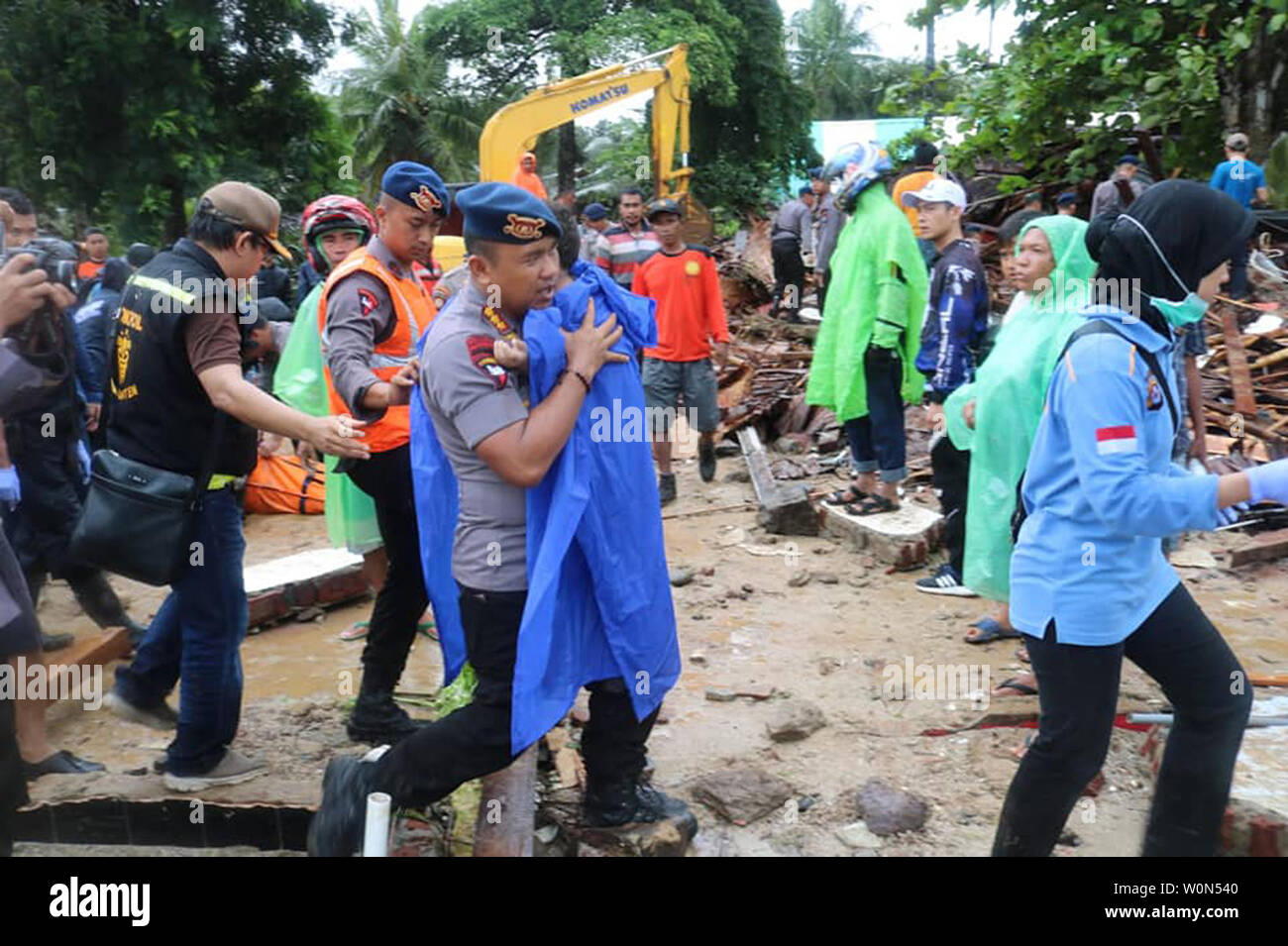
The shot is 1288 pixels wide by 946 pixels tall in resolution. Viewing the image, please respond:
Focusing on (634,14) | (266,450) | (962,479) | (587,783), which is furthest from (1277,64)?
(634,14)

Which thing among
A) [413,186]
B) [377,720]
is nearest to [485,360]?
[413,186]

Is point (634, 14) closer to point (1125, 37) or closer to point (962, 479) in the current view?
point (1125, 37)

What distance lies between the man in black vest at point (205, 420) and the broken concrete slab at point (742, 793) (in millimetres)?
1601

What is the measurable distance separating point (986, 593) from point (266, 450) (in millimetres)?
5613

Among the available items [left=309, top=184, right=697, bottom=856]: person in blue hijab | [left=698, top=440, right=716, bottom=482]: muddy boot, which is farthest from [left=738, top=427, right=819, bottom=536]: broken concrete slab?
[left=309, top=184, right=697, bottom=856]: person in blue hijab

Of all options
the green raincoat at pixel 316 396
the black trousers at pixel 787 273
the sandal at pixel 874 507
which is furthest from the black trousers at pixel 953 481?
the black trousers at pixel 787 273

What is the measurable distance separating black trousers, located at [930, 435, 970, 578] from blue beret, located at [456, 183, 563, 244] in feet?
10.0

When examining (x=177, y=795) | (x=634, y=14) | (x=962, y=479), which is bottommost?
(x=177, y=795)

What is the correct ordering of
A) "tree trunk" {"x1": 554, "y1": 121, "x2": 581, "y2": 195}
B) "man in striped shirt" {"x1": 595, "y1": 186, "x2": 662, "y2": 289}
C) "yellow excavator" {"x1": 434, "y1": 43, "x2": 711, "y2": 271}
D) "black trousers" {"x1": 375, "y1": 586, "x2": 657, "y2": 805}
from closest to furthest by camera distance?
"black trousers" {"x1": 375, "y1": 586, "x2": 657, "y2": 805} < "man in striped shirt" {"x1": 595, "y1": 186, "x2": 662, "y2": 289} < "yellow excavator" {"x1": 434, "y1": 43, "x2": 711, "y2": 271} < "tree trunk" {"x1": 554, "y1": 121, "x2": 581, "y2": 195}

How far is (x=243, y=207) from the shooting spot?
125 inches

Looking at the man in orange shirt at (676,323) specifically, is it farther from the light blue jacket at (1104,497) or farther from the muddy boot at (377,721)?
the light blue jacket at (1104,497)

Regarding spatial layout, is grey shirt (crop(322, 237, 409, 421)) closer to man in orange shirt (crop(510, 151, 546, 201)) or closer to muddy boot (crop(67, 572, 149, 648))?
muddy boot (crop(67, 572, 149, 648))

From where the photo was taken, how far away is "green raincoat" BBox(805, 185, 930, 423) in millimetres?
6016

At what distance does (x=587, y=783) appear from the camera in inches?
124
